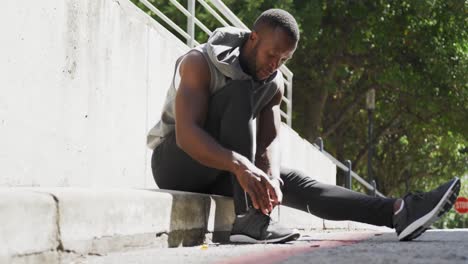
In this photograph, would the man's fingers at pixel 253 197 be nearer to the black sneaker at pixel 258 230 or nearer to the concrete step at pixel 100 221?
the black sneaker at pixel 258 230

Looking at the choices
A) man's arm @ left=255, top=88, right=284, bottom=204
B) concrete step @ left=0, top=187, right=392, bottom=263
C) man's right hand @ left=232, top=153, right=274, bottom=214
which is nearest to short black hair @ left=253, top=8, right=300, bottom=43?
man's arm @ left=255, top=88, right=284, bottom=204

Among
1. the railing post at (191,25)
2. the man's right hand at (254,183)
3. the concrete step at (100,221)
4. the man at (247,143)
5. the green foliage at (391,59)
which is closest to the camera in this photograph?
the concrete step at (100,221)

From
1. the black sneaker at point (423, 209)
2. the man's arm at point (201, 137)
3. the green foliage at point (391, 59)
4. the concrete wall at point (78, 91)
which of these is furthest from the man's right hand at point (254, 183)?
the green foliage at point (391, 59)

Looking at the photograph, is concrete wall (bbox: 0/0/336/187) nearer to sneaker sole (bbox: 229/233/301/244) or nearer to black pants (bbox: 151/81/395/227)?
black pants (bbox: 151/81/395/227)

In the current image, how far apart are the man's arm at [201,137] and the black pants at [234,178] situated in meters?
0.11

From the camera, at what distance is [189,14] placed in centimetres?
793

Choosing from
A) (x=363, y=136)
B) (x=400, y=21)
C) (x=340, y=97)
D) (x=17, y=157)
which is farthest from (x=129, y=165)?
(x=363, y=136)

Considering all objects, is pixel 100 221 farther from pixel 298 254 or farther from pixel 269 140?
pixel 269 140

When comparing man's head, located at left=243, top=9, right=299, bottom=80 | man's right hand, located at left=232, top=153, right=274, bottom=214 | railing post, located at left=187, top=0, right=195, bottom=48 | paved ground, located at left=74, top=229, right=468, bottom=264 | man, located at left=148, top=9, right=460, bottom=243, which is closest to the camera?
paved ground, located at left=74, top=229, right=468, bottom=264

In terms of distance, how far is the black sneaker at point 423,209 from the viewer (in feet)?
15.7

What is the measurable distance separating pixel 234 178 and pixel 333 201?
684mm

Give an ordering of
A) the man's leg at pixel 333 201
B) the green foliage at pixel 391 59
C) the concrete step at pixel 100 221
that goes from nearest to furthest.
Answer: the concrete step at pixel 100 221 → the man's leg at pixel 333 201 → the green foliage at pixel 391 59

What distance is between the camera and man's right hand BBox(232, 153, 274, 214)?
14.4ft

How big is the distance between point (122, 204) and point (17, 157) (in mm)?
887
